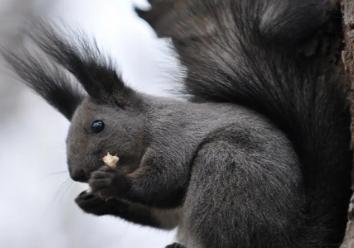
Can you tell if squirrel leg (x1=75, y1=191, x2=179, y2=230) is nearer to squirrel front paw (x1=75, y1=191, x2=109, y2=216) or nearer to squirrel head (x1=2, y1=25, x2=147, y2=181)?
squirrel front paw (x1=75, y1=191, x2=109, y2=216)

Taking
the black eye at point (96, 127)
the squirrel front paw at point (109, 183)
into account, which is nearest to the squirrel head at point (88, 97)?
the black eye at point (96, 127)

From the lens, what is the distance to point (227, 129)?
7.91ft

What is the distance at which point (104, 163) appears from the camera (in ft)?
8.45

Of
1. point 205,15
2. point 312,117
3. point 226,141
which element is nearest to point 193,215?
point 226,141

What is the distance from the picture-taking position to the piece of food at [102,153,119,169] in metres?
2.51

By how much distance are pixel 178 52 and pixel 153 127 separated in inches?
11.3

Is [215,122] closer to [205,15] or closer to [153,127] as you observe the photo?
[153,127]

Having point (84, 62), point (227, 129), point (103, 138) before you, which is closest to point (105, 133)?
point (103, 138)

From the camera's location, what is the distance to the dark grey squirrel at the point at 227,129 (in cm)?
229

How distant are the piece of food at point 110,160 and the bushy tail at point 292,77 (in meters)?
0.35

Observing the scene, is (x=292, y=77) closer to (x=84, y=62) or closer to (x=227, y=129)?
(x=227, y=129)

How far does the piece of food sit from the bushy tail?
1.13ft

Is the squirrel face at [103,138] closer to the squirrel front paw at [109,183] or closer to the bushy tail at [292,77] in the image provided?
the squirrel front paw at [109,183]

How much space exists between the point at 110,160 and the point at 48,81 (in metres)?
0.44
